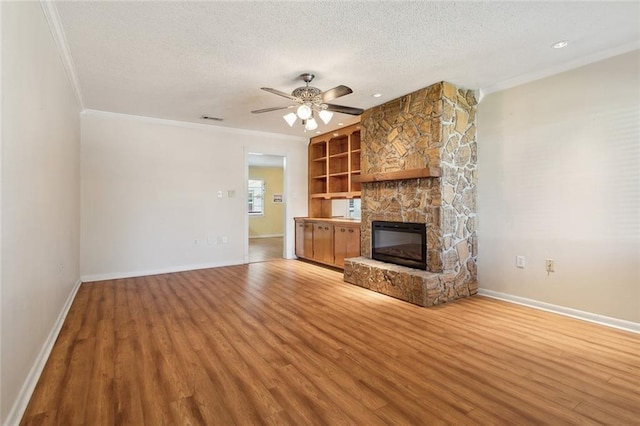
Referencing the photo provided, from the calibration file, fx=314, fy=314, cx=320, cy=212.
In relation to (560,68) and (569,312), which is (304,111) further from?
(569,312)

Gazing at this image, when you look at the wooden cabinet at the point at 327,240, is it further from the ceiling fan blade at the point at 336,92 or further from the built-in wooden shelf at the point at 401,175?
the ceiling fan blade at the point at 336,92

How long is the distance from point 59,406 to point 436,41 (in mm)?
3827

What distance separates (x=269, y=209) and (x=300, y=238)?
465 cm

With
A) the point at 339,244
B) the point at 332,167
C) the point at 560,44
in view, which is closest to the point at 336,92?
the point at 560,44

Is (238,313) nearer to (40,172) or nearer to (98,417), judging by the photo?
(98,417)

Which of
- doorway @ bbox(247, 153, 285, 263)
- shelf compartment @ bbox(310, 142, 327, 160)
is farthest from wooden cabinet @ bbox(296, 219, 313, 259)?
doorway @ bbox(247, 153, 285, 263)

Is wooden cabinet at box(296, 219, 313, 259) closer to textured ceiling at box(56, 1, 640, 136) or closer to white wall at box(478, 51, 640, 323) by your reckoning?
textured ceiling at box(56, 1, 640, 136)

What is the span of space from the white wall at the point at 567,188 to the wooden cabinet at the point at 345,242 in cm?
185

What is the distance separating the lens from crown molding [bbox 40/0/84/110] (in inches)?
90.7

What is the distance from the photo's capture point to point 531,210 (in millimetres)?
3621

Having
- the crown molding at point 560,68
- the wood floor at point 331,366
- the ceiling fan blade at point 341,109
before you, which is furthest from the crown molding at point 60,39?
the crown molding at point 560,68

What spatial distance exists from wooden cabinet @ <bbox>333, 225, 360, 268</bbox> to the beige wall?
5.36 meters

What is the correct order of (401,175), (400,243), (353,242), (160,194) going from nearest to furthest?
(401,175)
(400,243)
(353,242)
(160,194)

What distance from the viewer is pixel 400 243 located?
4348 mm
